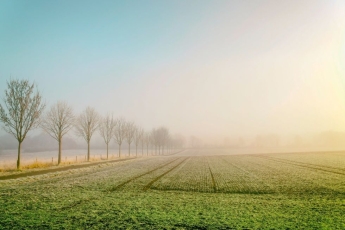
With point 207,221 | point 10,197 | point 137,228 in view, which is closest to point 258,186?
point 207,221

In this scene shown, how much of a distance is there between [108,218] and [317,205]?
11703mm

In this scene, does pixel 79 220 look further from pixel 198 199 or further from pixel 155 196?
pixel 198 199

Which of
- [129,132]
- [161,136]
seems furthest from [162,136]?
[129,132]

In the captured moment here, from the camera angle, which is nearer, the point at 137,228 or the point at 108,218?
the point at 137,228

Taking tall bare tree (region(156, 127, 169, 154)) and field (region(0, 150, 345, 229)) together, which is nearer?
field (region(0, 150, 345, 229))

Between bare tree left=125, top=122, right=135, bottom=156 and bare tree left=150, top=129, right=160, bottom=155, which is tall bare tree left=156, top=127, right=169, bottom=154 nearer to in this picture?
bare tree left=150, top=129, right=160, bottom=155

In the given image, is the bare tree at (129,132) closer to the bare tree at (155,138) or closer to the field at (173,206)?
the bare tree at (155,138)

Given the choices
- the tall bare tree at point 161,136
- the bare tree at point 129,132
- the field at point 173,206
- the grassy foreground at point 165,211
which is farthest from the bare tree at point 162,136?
the grassy foreground at point 165,211

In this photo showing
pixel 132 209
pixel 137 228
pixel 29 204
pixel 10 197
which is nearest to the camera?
pixel 137 228

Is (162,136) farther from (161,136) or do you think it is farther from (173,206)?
(173,206)

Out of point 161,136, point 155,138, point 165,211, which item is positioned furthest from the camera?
point 161,136

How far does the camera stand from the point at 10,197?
14703 millimetres

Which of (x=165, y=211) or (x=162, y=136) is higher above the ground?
(x=162, y=136)

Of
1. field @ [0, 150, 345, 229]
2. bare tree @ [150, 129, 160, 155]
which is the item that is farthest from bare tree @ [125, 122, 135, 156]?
field @ [0, 150, 345, 229]
